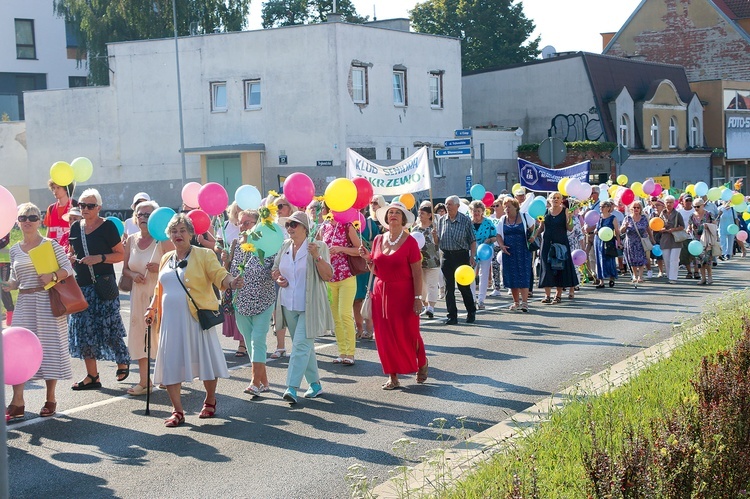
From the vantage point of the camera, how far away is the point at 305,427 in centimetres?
876

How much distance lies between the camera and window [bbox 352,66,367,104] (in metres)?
40.9

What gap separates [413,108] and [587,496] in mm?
39659

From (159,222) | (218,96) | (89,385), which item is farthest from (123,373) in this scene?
(218,96)

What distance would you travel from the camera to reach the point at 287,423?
8930 mm

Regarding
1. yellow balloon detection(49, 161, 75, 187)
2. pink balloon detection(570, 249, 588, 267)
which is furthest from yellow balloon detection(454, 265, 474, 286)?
pink balloon detection(570, 249, 588, 267)

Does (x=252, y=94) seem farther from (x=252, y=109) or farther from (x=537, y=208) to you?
(x=537, y=208)

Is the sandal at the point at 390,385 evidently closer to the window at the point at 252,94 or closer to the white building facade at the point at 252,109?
the white building facade at the point at 252,109

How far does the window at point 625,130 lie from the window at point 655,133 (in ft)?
10.1

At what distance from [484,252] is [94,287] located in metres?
7.86

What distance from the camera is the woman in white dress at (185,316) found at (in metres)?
8.74

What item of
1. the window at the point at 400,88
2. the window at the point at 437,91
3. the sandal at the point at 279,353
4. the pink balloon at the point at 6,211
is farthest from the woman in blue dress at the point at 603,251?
the window at the point at 437,91

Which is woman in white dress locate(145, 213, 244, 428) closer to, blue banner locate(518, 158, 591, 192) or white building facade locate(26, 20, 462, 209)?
blue banner locate(518, 158, 591, 192)

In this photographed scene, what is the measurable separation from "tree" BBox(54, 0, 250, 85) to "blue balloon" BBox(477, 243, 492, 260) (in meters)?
40.7

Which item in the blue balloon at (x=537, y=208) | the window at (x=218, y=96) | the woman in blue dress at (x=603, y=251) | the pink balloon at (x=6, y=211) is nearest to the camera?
the pink balloon at (x=6, y=211)
